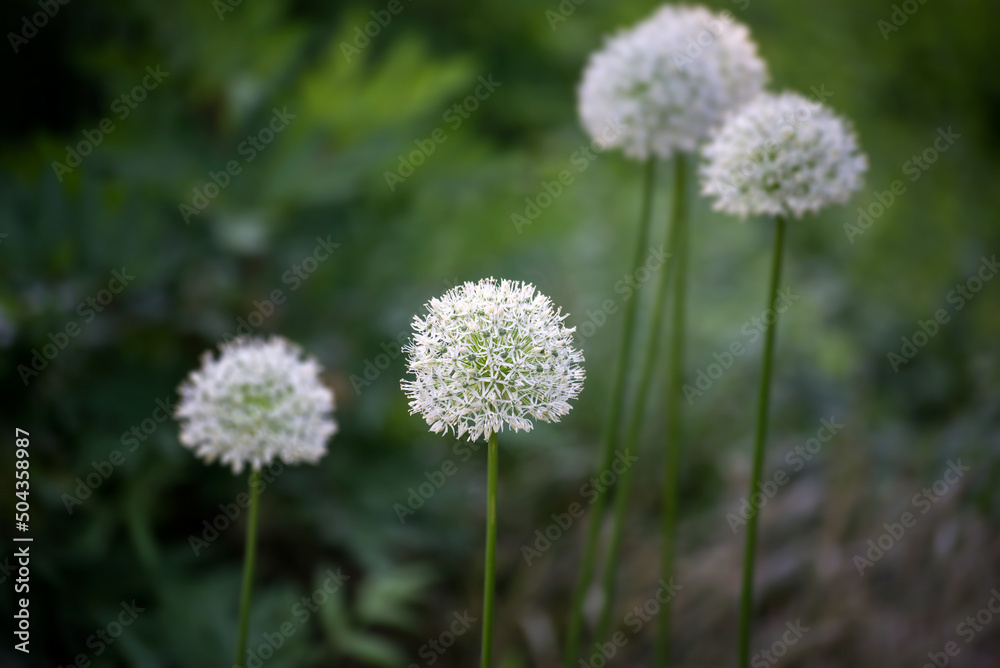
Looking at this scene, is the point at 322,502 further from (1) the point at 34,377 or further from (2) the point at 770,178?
(2) the point at 770,178

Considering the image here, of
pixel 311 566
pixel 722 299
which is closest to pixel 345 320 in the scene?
pixel 311 566
